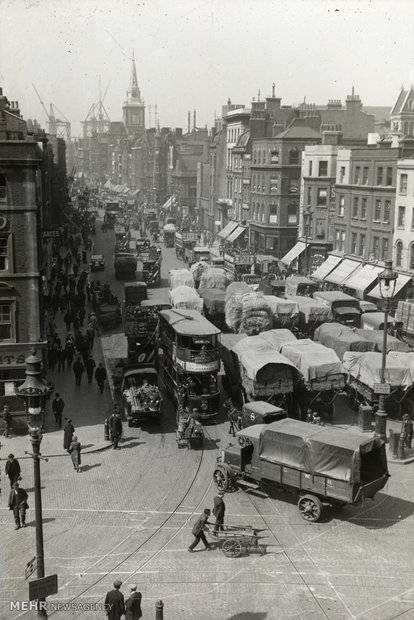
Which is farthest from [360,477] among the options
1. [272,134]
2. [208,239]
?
[208,239]

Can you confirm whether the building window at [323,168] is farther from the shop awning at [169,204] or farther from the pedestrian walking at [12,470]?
the shop awning at [169,204]

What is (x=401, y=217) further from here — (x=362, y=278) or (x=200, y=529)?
(x=200, y=529)

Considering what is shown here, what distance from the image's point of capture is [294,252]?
6744cm


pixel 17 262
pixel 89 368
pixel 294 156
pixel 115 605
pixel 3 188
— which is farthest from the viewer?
pixel 294 156

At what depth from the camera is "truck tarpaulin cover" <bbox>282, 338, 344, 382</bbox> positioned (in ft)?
92.6

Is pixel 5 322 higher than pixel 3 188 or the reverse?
the reverse

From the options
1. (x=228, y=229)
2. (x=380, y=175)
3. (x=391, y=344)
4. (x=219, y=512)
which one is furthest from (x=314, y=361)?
(x=228, y=229)

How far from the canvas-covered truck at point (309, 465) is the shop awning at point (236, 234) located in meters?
60.2

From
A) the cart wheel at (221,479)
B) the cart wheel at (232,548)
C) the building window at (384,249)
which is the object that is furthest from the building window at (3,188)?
the building window at (384,249)

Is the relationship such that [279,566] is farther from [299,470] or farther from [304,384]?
[304,384]

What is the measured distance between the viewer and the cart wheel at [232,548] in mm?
18375

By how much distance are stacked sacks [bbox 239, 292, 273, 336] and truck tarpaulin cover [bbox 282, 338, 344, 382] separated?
7515mm

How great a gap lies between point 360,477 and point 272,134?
6581 cm

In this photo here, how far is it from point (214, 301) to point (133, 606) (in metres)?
30.2
